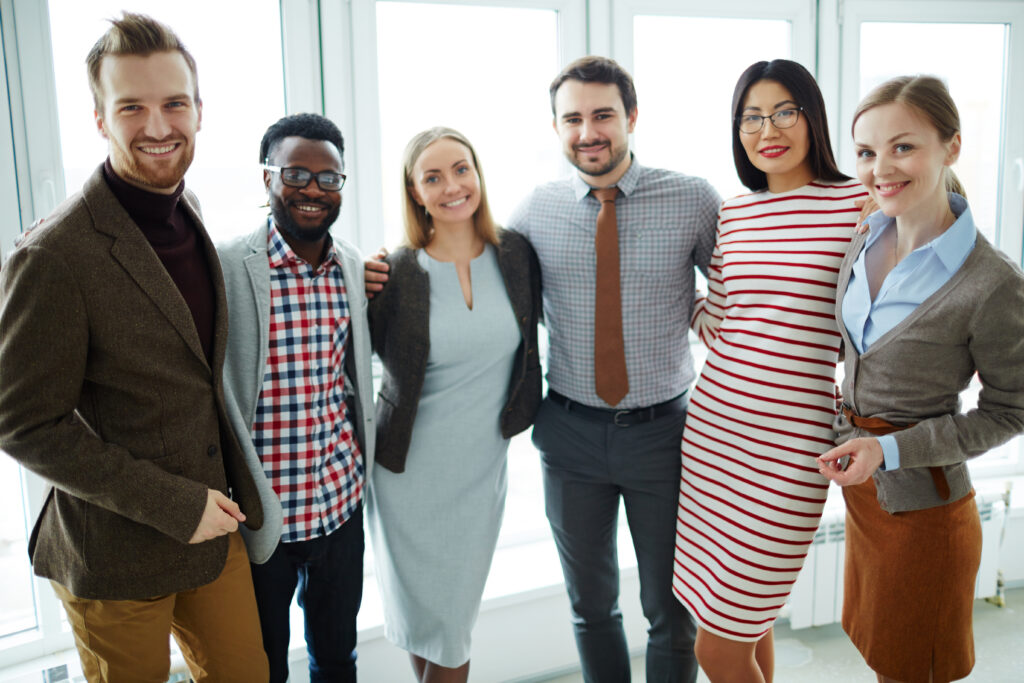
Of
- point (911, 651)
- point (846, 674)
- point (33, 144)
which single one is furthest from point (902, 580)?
point (33, 144)

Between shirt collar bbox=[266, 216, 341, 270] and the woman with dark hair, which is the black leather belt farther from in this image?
shirt collar bbox=[266, 216, 341, 270]

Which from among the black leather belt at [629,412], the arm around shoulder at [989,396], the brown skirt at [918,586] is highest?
the arm around shoulder at [989,396]

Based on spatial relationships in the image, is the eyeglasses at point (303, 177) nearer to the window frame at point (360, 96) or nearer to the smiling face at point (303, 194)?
the smiling face at point (303, 194)

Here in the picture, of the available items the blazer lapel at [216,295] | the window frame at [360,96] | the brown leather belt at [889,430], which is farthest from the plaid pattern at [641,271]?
the blazer lapel at [216,295]

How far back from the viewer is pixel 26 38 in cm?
213

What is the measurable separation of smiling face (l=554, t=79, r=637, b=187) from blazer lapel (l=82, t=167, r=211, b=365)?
1102 mm

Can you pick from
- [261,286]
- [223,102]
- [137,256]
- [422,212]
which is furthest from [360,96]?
[137,256]

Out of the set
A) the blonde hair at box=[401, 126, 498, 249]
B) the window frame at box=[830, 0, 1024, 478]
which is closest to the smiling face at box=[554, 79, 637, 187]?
the blonde hair at box=[401, 126, 498, 249]

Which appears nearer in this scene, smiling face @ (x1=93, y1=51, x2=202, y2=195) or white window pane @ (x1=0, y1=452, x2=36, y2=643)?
smiling face @ (x1=93, y1=51, x2=202, y2=195)

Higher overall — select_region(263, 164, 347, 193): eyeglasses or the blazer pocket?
select_region(263, 164, 347, 193): eyeglasses

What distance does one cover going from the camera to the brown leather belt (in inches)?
60.4

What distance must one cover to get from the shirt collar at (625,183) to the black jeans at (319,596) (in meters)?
→ 1.06

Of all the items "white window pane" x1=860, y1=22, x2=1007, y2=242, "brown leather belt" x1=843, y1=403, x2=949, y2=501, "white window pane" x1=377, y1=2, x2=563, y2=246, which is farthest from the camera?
"white window pane" x1=860, y1=22, x2=1007, y2=242

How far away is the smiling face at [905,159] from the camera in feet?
4.89
